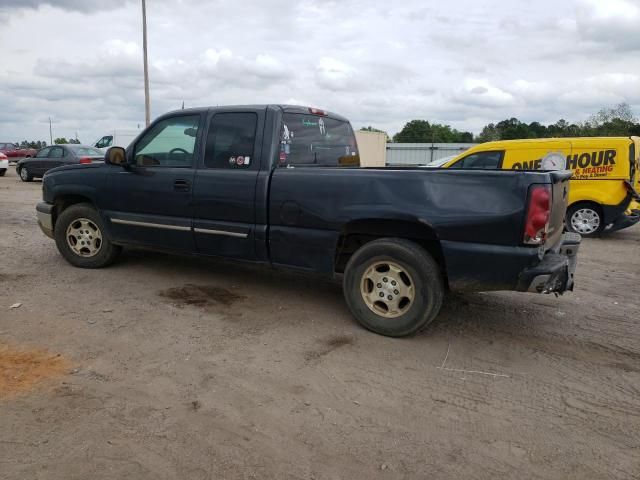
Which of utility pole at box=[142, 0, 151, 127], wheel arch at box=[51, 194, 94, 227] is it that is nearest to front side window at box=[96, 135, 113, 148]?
utility pole at box=[142, 0, 151, 127]

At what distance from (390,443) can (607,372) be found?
1947 mm

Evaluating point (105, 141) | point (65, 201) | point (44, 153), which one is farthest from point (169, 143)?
point (105, 141)

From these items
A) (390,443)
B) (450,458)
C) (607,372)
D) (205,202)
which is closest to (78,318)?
(205,202)

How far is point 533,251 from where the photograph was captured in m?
3.73

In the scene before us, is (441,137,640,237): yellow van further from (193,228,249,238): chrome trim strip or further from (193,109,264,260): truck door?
(193,228,249,238): chrome trim strip

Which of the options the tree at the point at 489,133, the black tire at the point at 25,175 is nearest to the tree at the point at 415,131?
the tree at the point at 489,133

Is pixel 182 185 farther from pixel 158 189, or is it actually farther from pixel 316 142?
pixel 316 142

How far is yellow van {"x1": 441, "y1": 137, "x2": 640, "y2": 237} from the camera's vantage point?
30.7 ft

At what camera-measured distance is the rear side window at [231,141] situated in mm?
4926

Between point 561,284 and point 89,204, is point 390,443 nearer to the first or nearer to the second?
point 561,284

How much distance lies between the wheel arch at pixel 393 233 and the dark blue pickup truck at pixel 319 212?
0.04 ft

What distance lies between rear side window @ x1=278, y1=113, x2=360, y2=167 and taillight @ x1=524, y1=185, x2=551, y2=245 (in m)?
2.28

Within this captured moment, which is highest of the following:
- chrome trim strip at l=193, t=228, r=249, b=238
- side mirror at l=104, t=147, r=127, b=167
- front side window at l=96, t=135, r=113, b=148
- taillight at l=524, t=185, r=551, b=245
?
front side window at l=96, t=135, r=113, b=148

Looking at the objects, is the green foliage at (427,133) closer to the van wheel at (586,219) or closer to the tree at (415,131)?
the tree at (415,131)
